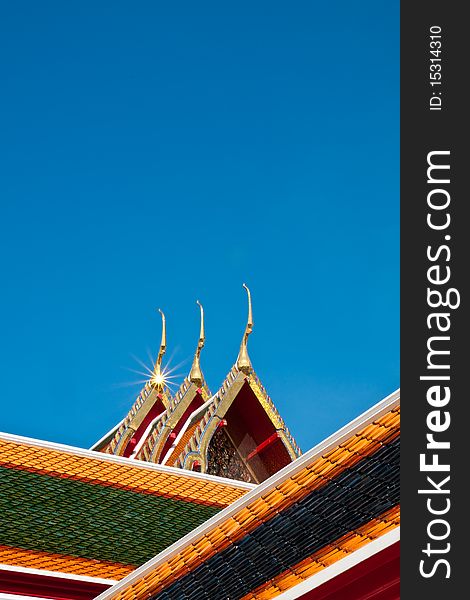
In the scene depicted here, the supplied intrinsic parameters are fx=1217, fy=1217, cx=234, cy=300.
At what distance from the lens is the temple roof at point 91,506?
8430 millimetres

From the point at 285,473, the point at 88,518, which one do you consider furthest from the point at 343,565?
the point at 88,518

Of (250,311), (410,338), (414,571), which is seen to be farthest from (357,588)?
(250,311)

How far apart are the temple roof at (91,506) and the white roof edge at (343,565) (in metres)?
3.67

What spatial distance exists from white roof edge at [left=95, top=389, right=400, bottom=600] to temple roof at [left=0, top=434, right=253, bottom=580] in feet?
5.04

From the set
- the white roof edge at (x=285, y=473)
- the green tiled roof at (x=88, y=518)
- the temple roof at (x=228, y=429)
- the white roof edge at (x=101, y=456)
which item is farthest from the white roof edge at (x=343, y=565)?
the temple roof at (x=228, y=429)

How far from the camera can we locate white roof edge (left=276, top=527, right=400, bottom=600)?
14.3 feet

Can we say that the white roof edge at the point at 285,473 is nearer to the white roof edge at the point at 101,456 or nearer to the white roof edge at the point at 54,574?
the white roof edge at the point at 54,574

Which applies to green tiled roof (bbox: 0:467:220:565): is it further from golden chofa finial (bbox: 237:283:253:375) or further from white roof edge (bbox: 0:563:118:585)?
golden chofa finial (bbox: 237:283:253:375)

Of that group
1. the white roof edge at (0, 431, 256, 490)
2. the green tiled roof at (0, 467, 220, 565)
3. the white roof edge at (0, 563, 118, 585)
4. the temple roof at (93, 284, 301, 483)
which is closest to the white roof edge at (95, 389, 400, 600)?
the white roof edge at (0, 563, 118, 585)

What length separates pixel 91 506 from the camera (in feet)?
30.9

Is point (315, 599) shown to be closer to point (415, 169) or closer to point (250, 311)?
point (415, 169)

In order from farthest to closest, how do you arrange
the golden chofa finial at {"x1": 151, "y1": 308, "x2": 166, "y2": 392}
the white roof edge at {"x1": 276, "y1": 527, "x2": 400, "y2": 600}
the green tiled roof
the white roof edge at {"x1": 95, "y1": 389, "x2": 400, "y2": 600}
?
the golden chofa finial at {"x1": 151, "y1": 308, "x2": 166, "y2": 392} → the green tiled roof → the white roof edge at {"x1": 95, "y1": 389, "x2": 400, "y2": 600} → the white roof edge at {"x1": 276, "y1": 527, "x2": 400, "y2": 600}

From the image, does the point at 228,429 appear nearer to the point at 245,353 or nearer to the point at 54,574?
the point at 245,353

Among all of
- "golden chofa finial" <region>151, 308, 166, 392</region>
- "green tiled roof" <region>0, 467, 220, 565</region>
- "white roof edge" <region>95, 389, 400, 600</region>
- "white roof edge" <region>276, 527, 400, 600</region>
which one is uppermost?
"golden chofa finial" <region>151, 308, 166, 392</region>
